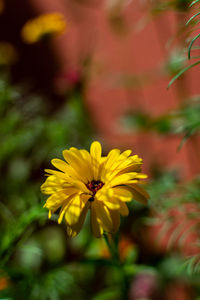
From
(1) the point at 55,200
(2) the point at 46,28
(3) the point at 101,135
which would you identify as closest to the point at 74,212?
(1) the point at 55,200

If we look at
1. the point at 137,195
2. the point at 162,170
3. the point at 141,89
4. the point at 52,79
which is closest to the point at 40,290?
the point at 137,195

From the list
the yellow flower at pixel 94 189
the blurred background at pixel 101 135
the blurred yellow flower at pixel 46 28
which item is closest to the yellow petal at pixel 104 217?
the yellow flower at pixel 94 189

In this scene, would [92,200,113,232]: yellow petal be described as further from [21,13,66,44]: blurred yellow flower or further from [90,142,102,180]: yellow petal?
[21,13,66,44]: blurred yellow flower

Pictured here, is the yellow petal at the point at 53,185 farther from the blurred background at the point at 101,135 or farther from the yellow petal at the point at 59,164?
the blurred background at the point at 101,135

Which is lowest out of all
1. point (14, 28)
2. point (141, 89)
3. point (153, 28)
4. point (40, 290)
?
point (40, 290)

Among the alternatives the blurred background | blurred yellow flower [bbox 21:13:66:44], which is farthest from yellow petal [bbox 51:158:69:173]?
blurred yellow flower [bbox 21:13:66:44]

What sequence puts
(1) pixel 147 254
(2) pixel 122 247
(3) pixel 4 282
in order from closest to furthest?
1. (3) pixel 4 282
2. (2) pixel 122 247
3. (1) pixel 147 254

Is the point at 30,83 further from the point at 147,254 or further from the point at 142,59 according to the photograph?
the point at 147,254
